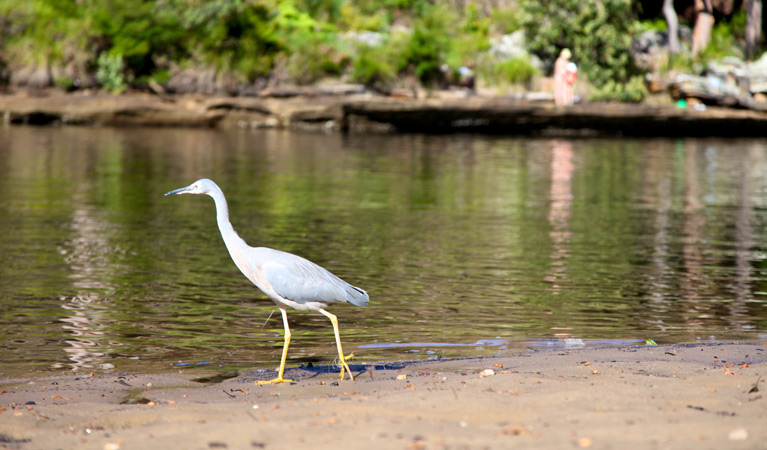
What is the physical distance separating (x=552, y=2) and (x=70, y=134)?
707 inches

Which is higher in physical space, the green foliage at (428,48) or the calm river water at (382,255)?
the green foliage at (428,48)

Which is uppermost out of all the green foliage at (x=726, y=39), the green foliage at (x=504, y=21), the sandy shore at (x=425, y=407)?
the green foliage at (x=504, y=21)

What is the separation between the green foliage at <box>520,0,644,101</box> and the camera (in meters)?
35.5

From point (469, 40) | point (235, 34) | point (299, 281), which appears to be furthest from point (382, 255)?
point (235, 34)

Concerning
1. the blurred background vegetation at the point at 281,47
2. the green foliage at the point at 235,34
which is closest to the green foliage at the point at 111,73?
the blurred background vegetation at the point at 281,47

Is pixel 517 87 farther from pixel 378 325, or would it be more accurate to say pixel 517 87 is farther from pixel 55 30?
pixel 378 325

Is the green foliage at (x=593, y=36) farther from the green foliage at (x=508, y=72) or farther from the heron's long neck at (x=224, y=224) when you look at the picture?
the heron's long neck at (x=224, y=224)

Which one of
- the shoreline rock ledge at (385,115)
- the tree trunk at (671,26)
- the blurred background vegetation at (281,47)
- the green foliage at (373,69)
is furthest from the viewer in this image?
the tree trunk at (671,26)

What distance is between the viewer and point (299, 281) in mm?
5918

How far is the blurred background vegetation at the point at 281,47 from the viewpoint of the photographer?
118 feet

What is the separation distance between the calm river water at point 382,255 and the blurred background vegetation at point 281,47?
14.2m

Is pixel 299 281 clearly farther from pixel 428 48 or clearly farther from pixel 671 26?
pixel 671 26

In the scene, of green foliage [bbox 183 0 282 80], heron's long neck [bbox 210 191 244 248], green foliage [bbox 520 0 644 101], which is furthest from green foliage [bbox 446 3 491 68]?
heron's long neck [bbox 210 191 244 248]

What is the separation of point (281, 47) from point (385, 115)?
22.5ft
